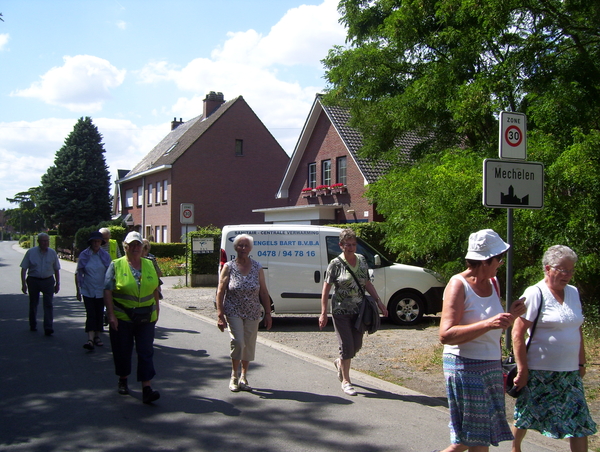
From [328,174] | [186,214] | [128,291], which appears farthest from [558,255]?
[328,174]

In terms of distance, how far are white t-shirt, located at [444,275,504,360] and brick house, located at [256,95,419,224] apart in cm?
1941

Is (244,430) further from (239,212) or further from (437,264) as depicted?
(239,212)

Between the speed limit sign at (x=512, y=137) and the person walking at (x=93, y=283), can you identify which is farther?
the person walking at (x=93, y=283)

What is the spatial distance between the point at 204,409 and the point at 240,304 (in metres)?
1.19

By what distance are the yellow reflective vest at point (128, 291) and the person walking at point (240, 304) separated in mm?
786

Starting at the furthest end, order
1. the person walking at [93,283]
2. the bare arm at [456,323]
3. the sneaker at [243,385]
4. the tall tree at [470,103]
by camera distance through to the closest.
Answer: the tall tree at [470,103] < the person walking at [93,283] < the sneaker at [243,385] < the bare arm at [456,323]

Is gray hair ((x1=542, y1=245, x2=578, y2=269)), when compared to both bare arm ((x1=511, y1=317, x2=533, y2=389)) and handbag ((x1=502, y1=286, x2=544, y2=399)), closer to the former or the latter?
handbag ((x1=502, y1=286, x2=544, y2=399))

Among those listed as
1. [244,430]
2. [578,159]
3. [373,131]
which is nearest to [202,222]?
[373,131]

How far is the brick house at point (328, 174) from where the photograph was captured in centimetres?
2416

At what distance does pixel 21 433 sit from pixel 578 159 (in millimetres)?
8054

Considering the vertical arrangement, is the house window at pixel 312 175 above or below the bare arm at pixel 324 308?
above

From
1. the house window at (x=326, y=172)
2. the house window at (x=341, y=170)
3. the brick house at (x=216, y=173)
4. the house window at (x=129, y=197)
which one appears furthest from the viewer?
the house window at (x=129, y=197)

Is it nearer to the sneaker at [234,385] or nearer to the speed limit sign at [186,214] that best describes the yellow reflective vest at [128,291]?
the sneaker at [234,385]

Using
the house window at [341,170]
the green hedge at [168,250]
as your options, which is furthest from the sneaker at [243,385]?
the green hedge at [168,250]
